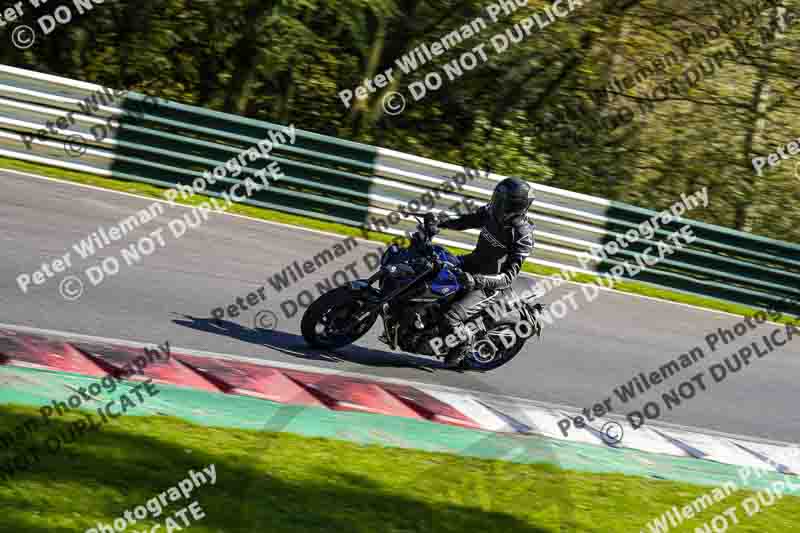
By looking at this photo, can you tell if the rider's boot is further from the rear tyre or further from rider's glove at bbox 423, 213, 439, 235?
rider's glove at bbox 423, 213, 439, 235

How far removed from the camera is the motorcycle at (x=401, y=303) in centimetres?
947

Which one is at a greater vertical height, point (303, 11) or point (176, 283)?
point (303, 11)

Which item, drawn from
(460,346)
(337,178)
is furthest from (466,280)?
(337,178)

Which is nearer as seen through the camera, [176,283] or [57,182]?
[176,283]

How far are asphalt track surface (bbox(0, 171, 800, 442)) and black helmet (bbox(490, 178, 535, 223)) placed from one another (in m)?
0.99

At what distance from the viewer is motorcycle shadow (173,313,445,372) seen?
970cm

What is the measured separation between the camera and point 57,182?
1399 centimetres

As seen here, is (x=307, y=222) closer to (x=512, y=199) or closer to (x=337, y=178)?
(x=337, y=178)

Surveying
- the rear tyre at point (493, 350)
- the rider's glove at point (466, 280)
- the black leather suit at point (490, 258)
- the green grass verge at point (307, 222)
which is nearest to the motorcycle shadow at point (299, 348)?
the rear tyre at point (493, 350)

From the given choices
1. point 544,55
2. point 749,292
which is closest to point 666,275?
point 749,292

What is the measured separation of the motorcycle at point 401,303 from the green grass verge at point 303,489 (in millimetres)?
1960

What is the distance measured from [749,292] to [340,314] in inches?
380

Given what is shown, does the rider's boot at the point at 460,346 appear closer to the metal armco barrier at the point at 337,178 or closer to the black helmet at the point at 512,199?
the black helmet at the point at 512,199

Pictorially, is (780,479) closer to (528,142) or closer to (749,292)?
(749,292)
